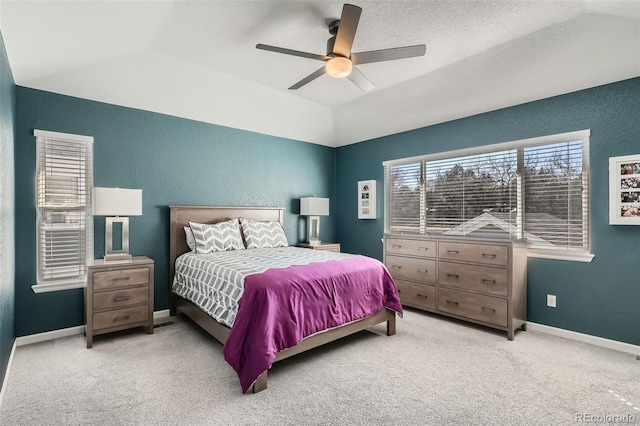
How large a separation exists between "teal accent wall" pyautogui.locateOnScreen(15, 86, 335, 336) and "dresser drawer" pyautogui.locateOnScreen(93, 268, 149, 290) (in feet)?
1.88

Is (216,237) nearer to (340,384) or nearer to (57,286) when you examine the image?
(57,286)

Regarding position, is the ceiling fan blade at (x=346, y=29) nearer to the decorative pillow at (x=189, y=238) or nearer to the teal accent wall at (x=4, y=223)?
the teal accent wall at (x=4, y=223)

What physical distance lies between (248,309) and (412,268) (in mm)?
2382

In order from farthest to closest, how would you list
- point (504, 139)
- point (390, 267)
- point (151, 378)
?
point (390, 267), point (504, 139), point (151, 378)

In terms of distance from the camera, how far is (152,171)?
153 inches

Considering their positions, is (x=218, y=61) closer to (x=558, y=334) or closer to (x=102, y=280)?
(x=102, y=280)

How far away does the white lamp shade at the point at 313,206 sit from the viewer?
507 centimetres

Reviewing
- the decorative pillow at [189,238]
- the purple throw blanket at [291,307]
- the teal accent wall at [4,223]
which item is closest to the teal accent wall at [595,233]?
the purple throw blanket at [291,307]

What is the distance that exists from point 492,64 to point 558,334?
2.80m

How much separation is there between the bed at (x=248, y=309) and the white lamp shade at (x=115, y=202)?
612 mm

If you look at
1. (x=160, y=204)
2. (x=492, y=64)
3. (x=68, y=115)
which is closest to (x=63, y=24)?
(x=68, y=115)

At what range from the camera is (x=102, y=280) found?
306cm

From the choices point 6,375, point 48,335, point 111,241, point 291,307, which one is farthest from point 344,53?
point 48,335

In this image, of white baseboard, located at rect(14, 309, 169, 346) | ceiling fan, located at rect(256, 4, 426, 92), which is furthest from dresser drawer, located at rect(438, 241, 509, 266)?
white baseboard, located at rect(14, 309, 169, 346)
